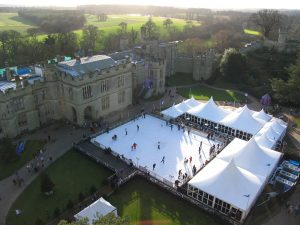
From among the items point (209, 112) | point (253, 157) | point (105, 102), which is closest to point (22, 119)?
point (105, 102)

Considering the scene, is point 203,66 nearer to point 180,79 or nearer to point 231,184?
point 180,79

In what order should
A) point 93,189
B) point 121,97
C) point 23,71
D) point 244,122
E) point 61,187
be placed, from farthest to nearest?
point 121,97
point 23,71
point 244,122
point 61,187
point 93,189

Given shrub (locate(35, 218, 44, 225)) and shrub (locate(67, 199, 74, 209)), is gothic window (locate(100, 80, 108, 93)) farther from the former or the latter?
shrub (locate(35, 218, 44, 225))

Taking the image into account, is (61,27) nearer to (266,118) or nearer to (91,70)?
(91,70)

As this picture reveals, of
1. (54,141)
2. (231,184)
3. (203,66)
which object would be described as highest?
(203,66)

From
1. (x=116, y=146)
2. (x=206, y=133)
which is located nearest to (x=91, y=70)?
(x=116, y=146)

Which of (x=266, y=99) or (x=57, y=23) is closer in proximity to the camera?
(x=266, y=99)
